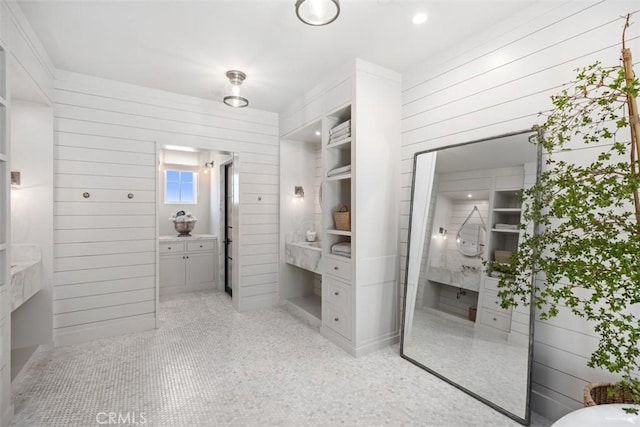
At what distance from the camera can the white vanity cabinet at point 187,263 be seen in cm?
470

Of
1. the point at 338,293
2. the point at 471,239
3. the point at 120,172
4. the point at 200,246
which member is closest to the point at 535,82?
the point at 471,239

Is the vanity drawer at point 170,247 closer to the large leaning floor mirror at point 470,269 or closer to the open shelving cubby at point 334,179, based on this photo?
the open shelving cubby at point 334,179

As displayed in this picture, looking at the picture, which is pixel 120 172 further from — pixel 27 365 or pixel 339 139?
pixel 339 139

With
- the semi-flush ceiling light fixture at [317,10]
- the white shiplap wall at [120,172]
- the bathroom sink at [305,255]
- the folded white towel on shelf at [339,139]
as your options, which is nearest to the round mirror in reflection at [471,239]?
the folded white towel on shelf at [339,139]

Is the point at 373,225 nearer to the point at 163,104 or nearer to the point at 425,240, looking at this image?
the point at 425,240

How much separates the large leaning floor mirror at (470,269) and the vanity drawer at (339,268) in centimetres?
54

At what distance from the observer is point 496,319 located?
6.98 feet

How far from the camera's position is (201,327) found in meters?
3.43

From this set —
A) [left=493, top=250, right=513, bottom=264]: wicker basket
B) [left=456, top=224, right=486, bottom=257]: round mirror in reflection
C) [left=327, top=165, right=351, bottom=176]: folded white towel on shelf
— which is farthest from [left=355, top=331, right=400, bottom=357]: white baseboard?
[left=327, top=165, right=351, bottom=176]: folded white towel on shelf

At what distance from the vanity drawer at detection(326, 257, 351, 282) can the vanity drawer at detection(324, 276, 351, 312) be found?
7 cm

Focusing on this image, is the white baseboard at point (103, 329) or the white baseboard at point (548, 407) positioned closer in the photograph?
the white baseboard at point (548, 407)

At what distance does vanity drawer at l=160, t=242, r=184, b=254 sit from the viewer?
4680 millimetres

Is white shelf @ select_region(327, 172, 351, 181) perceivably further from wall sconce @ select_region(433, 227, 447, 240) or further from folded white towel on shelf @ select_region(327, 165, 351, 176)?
wall sconce @ select_region(433, 227, 447, 240)

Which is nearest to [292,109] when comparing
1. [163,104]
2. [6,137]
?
[163,104]
